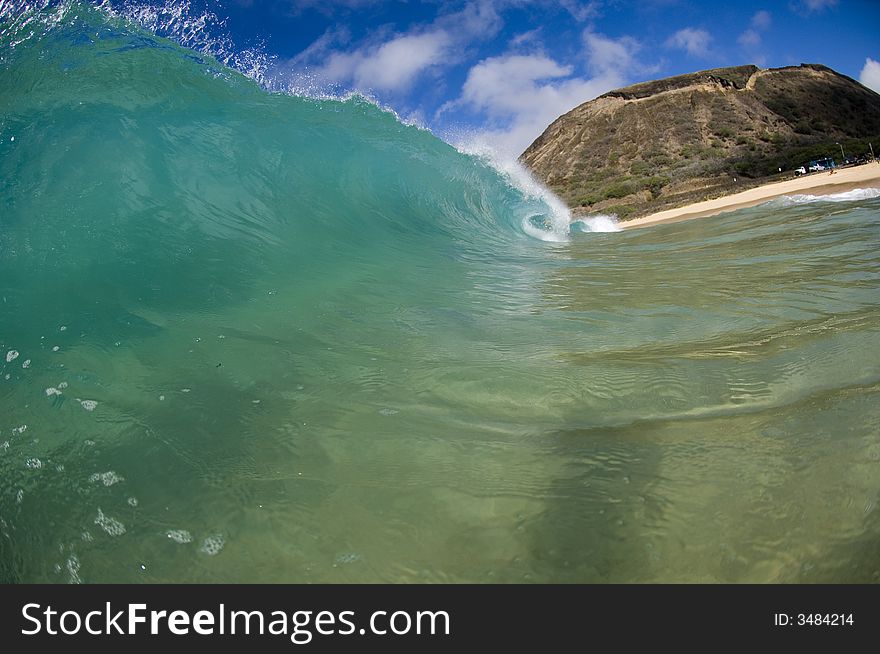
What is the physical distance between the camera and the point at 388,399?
2.53 metres

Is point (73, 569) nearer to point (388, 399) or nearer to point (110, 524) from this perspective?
point (110, 524)

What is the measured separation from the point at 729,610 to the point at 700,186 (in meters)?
54.4

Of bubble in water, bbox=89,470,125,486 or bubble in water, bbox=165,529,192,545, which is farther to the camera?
bubble in water, bbox=89,470,125,486

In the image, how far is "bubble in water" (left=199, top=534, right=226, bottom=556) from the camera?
5.32 ft

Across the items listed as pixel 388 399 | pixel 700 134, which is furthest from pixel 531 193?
pixel 700 134

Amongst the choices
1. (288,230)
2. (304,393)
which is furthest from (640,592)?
(288,230)

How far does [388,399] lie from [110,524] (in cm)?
121

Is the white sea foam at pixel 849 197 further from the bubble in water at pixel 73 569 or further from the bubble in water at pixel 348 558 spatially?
the bubble in water at pixel 73 569

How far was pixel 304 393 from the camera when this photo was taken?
2635 mm

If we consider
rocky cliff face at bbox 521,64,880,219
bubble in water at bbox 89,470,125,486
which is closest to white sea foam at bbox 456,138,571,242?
bubble in water at bbox 89,470,125,486

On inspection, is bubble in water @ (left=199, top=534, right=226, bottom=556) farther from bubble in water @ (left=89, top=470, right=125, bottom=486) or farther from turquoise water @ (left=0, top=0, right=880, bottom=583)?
bubble in water @ (left=89, top=470, right=125, bottom=486)

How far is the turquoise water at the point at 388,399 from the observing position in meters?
1.51

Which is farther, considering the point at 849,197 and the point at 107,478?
the point at 849,197

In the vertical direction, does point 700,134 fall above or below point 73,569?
above
